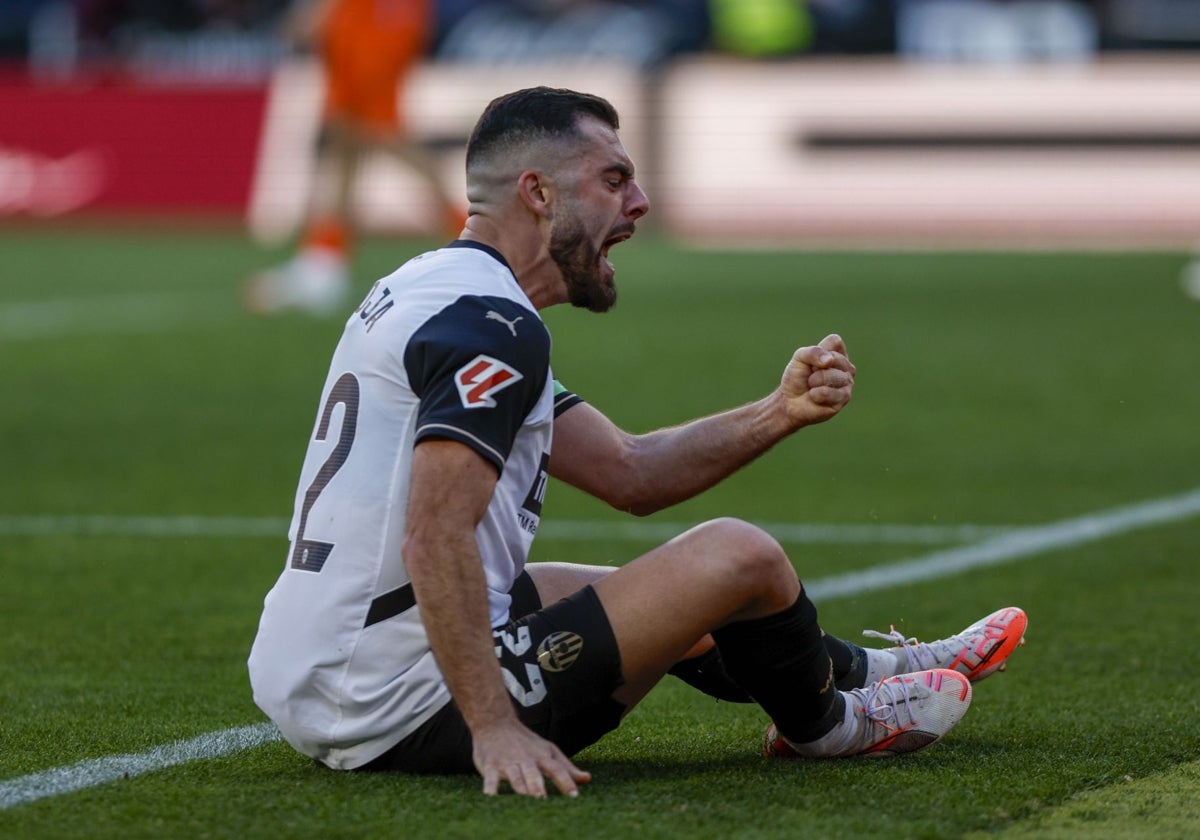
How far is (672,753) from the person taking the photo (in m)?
4.37

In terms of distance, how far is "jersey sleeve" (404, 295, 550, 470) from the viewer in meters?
3.74

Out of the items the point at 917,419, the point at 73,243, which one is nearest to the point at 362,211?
the point at 73,243

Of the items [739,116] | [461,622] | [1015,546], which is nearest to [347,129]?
[739,116]

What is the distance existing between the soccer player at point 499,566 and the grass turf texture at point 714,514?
121 millimetres

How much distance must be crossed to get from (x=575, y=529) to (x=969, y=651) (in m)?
2.84

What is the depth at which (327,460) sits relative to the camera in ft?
13.0

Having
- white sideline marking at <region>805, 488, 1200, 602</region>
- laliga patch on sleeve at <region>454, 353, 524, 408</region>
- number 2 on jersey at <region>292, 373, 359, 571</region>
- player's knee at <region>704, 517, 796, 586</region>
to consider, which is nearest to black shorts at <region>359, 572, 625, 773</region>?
player's knee at <region>704, 517, 796, 586</region>

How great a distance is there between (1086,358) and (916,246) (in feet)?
28.8

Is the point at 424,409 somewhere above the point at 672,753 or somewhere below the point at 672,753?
above

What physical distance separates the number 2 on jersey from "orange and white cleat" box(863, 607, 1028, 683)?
1261mm

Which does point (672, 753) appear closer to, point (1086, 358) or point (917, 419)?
point (917, 419)

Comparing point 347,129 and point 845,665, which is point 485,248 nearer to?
point 845,665

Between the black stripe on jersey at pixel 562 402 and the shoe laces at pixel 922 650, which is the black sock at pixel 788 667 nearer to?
the shoe laces at pixel 922 650

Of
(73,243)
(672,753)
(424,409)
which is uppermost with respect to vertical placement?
(424,409)
